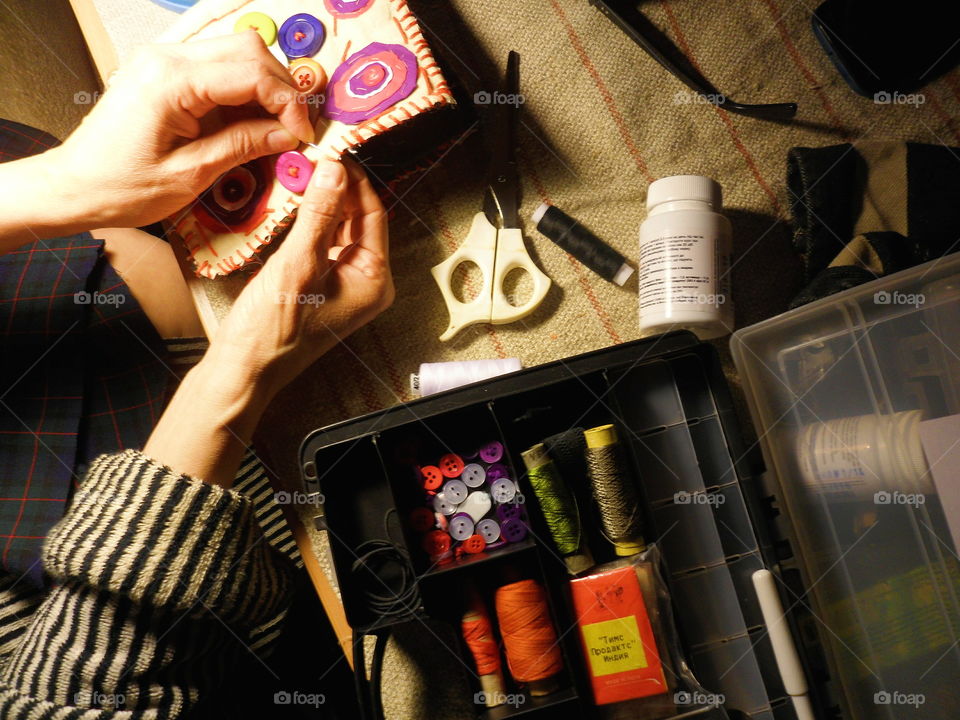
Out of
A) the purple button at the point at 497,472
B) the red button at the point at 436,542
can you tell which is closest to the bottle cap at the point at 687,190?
the purple button at the point at 497,472

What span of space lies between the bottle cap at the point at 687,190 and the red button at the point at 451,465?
0.40 meters

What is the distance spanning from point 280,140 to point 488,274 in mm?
311

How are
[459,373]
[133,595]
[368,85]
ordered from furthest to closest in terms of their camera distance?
[459,373], [368,85], [133,595]

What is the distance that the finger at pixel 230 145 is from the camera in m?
0.68

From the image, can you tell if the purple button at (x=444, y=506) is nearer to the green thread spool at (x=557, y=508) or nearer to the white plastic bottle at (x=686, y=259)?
the green thread spool at (x=557, y=508)

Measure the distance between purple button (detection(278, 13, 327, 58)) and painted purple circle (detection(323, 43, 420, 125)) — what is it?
0.04 metres

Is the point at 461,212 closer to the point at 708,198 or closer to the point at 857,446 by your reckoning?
the point at 708,198

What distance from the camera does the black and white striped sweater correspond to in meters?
0.59

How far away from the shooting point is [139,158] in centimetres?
67

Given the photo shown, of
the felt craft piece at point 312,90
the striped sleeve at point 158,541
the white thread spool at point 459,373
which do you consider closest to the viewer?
the striped sleeve at point 158,541

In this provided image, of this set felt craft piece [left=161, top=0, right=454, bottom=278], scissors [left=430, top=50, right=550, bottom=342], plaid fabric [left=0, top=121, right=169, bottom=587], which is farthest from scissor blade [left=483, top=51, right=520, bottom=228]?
plaid fabric [left=0, top=121, right=169, bottom=587]

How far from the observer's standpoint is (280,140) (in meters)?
0.69

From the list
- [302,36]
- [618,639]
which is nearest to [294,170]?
Result: [302,36]

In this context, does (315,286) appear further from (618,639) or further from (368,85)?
(618,639)
